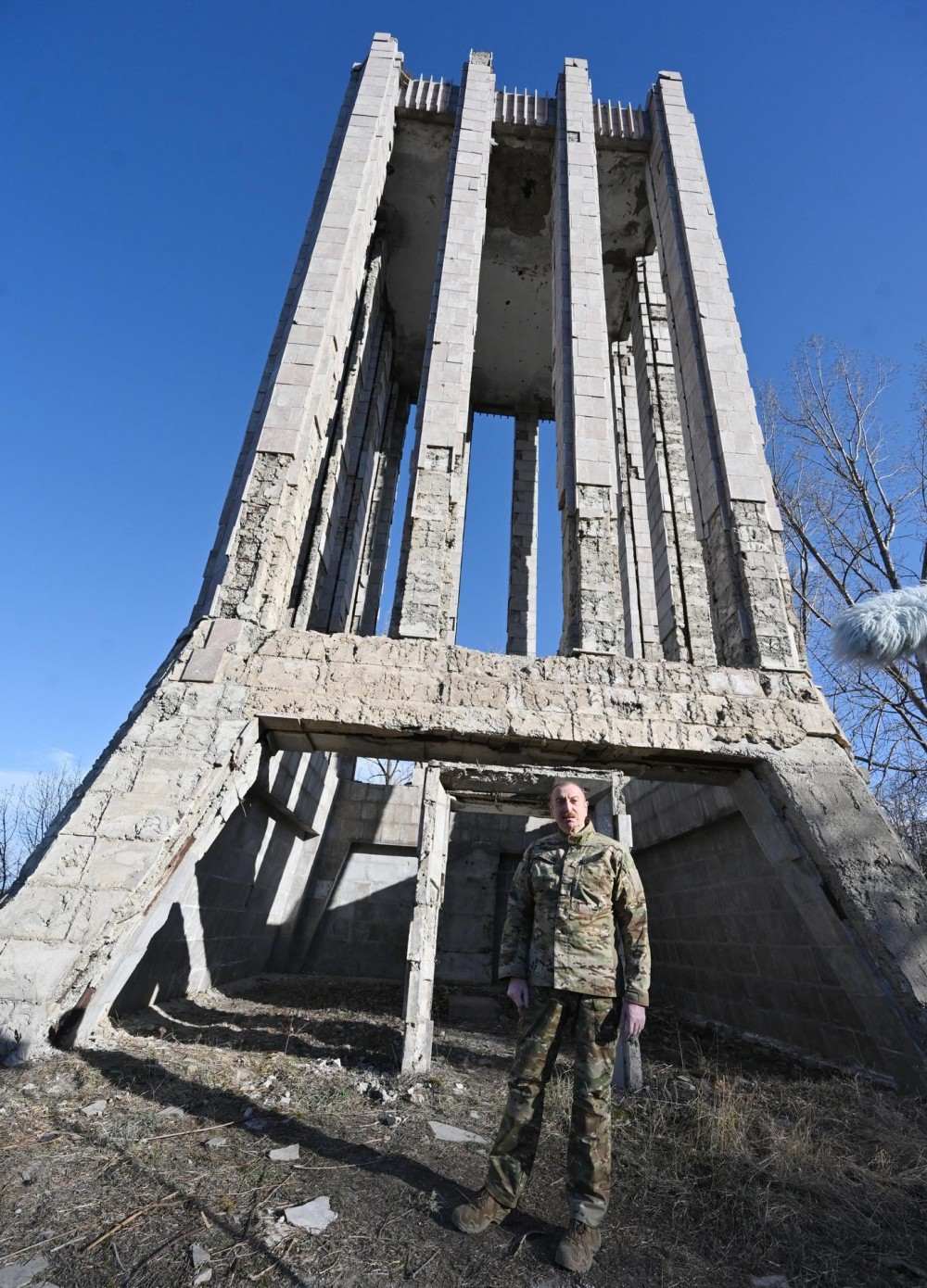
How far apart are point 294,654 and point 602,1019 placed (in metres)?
4.13

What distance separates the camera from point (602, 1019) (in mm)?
2896

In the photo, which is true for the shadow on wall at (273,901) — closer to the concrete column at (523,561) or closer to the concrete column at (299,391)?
the concrete column at (299,391)

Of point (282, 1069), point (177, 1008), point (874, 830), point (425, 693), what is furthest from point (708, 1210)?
point (177, 1008)

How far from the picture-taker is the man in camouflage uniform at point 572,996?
8.87 feet

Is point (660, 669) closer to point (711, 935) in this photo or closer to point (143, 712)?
point (711, 935)

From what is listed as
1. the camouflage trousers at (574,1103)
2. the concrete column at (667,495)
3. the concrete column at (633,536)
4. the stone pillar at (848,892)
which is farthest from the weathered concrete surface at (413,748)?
the concrete column at (633,536)

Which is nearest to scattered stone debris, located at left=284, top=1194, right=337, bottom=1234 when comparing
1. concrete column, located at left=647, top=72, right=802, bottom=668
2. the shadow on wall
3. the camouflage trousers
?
the camouflage trousers

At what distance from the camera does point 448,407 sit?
7898 millimetres

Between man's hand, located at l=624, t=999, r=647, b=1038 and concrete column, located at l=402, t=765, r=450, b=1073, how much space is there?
103 inches

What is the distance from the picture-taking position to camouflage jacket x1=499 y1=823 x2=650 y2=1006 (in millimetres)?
2957

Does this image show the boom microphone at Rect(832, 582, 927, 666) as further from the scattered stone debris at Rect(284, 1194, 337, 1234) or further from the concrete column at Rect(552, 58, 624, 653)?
the scattered stone debris at Rect(284, 1194, 337, 1234)

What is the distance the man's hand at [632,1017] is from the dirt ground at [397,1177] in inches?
32.8

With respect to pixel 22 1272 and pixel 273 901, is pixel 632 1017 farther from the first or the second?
pixel 273 901

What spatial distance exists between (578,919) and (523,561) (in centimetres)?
1079
